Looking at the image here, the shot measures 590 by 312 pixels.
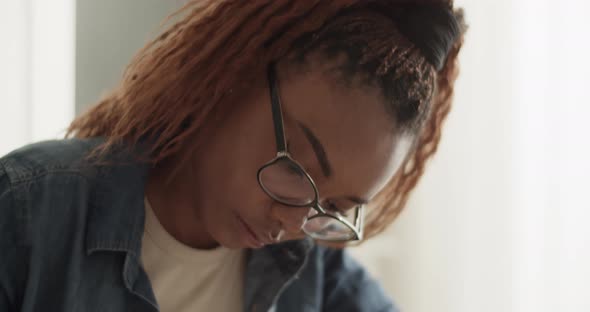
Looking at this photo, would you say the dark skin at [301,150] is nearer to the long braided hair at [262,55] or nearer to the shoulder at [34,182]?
the long braided hair at [262,55]

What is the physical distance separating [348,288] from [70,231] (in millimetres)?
481

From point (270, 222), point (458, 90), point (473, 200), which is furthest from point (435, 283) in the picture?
point (270, 222)

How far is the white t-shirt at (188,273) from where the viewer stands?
0.97 m

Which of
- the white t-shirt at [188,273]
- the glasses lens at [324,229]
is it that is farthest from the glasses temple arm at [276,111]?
the white t-shirt at [188,273]

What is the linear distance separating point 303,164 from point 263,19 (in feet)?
0.63

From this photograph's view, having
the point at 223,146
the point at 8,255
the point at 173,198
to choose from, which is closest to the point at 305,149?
the point at 223,146

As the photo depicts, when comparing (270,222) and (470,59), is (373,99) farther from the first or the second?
(470,59)

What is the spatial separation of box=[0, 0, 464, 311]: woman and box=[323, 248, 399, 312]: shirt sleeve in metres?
0.19

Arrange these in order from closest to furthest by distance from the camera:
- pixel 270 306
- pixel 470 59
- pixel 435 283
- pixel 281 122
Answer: pixel 281 122, pixel 270 306, pixel 470 59, pixel 435 283

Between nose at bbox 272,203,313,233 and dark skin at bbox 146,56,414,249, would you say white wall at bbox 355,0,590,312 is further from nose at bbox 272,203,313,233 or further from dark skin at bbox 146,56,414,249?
nose at bbox 272,203,313,233

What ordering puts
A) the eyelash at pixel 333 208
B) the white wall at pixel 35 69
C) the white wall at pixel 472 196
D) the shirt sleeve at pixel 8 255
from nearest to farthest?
the shirt sleeve at pixel 8 255, the eyelash at pixel 333 208, the white wall at pixel 35 69, the white wall at pixel 472 196

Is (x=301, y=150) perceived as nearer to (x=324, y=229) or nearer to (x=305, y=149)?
(x=305, y=149)

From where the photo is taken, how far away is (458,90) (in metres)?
1.27

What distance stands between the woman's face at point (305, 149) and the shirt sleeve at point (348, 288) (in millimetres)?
272
